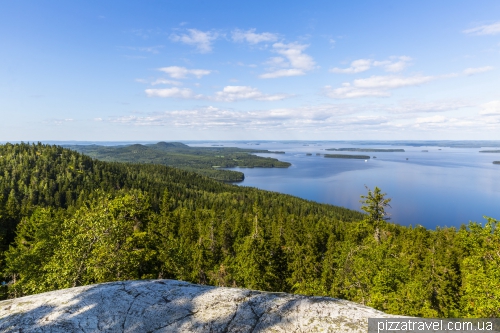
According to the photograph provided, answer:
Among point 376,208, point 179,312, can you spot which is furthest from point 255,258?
point 179,312

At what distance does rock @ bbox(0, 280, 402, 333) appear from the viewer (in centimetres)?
675

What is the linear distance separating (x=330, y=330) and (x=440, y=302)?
42429mm

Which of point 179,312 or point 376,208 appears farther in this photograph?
point 376,208

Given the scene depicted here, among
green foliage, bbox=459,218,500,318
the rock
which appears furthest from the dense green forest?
the rock

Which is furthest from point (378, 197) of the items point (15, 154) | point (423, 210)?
point (15, 154)

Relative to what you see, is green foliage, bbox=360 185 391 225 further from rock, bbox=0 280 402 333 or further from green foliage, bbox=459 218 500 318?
rock, bbox=0 280 402 333

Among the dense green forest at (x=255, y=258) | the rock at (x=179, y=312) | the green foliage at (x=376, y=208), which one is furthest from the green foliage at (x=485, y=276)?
the rock at (x=179, y=312)

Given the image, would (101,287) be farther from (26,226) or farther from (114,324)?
(26,226)

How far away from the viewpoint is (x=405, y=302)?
21.0 m

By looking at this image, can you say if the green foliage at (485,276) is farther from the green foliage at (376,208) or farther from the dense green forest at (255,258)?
the green foliage at (376,208)

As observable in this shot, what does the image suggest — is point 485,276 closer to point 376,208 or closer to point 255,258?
point 376,208

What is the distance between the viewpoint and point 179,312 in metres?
7.51

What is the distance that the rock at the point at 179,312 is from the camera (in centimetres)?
675

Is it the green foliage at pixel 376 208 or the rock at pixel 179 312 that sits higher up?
the rock at pixel 179 312
